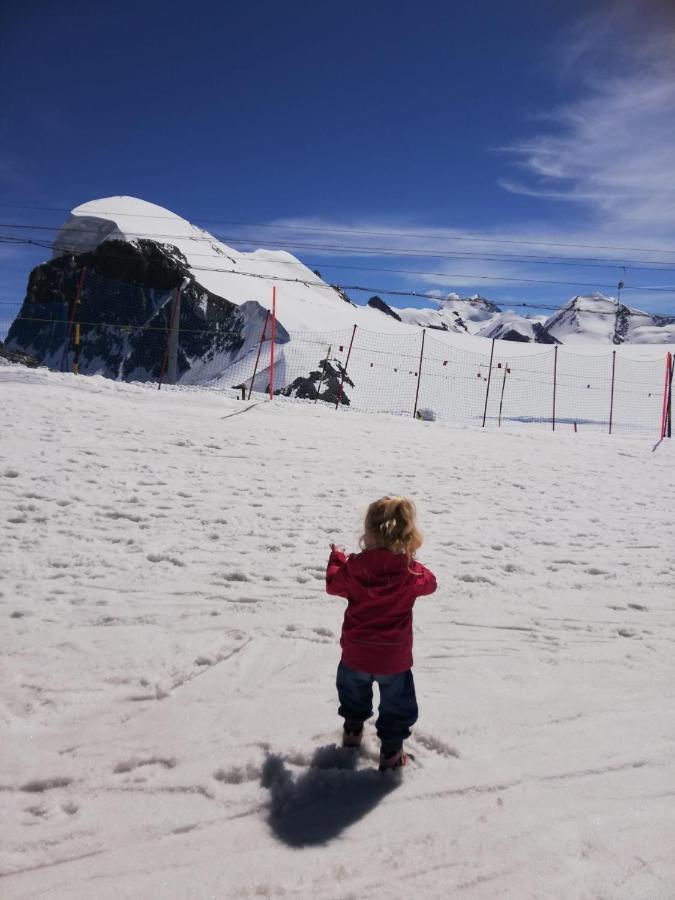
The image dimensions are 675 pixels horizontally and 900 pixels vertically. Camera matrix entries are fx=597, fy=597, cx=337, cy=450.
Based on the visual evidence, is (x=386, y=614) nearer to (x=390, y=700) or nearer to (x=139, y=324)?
(x=390, y=700)

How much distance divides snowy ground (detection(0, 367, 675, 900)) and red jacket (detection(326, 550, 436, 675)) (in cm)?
57

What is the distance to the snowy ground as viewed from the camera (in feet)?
7.73

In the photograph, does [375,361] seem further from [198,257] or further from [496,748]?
[198,257]

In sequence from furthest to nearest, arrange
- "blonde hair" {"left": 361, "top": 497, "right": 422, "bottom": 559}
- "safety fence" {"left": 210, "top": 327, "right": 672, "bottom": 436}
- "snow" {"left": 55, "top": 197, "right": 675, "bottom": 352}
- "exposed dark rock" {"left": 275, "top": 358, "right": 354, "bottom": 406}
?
"snow" {"left": 55, "top": 197, "right": 675, "bottom": 352}, "safety fence" {"left": 210, "top": 327, "right": 672, "bottom": 436}, "exposed dark rock" {"left": 275, "top": 358, "right": 354, "bottom": 406}, "blonde hair" {"left": 361, "top": 497, "right": 422, "bottom": 559}

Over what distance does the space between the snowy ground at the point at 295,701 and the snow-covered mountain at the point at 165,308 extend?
767 cm

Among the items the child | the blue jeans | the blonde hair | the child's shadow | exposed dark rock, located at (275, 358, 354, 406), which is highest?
exposed dark rock, located at (275, 358, 354, 406)

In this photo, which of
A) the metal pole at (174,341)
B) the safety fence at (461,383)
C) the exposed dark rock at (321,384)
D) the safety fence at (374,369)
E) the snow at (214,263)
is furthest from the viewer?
the snow at (214,263)

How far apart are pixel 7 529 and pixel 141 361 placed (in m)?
40.3

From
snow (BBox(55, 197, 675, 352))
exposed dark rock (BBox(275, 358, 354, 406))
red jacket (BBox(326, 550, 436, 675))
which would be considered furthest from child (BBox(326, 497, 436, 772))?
snow (BBox(55, 197, 675, 352))

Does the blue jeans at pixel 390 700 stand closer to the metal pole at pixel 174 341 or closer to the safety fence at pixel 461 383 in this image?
the metal pole at pixel 174 341

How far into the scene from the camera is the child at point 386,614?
2846 mm

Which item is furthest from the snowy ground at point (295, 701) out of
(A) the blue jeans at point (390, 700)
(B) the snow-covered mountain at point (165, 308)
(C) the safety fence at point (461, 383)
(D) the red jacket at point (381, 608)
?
(C) the safety fence at point (461, 383)

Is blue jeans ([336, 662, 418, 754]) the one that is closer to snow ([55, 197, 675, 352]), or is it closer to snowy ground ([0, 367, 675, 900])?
snowy ground ([0, 367, 675, 900])

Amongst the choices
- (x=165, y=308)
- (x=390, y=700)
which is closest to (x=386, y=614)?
(x=390, y=700)
